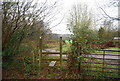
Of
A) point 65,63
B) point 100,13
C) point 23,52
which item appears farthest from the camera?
point 100,13

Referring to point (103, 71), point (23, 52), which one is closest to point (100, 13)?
point (103, 71)

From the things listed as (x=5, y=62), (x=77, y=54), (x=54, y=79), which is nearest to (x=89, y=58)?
(x=77, y=54)

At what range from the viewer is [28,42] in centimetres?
370

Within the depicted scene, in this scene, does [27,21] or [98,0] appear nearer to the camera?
[27,21]

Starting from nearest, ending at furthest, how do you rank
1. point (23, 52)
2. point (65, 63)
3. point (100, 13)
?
point (65, 63) < point (23, 52) < point (100, 13)

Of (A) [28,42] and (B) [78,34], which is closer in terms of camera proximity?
(B) [78,34]

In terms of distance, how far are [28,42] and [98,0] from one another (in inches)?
137

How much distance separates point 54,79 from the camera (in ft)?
10.2

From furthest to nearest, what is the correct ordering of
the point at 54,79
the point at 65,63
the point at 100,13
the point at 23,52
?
the point at 100,13 → the point at 23,52 → the point at 65,63 → the point at 54,79

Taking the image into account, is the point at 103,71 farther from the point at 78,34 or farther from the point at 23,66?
the point at 23,66

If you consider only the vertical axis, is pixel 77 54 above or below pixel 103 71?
above

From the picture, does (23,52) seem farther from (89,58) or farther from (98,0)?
(98,0)

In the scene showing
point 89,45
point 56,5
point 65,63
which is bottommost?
point 65,63

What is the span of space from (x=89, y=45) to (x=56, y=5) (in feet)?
7.25
